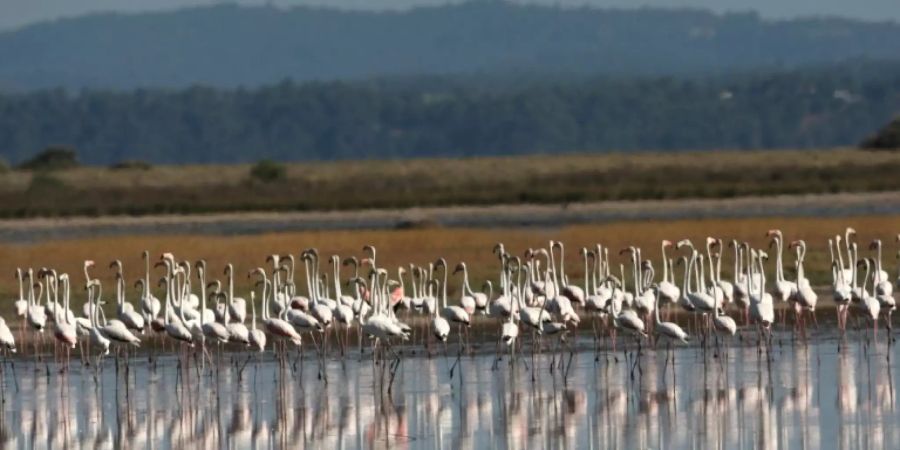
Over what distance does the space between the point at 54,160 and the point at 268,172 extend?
20382 mm

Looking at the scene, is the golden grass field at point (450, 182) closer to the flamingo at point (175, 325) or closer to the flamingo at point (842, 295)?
the flamingo at point (842, 295)

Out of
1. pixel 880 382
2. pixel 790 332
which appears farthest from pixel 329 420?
pixel 790 332

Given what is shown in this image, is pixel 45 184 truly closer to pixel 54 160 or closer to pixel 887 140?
pixel 54 160

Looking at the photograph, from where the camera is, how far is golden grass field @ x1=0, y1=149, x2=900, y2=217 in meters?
58.2

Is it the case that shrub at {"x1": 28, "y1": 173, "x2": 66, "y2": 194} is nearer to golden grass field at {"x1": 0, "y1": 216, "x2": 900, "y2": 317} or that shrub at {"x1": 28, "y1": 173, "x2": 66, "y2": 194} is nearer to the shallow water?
golden grass field at {"x1": 0, "y1": 216, "x2": 900, "y2": 317}

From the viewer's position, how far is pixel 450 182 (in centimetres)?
7025

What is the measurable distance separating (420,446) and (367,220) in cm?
3659

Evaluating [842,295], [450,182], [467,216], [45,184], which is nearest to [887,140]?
[450,182]

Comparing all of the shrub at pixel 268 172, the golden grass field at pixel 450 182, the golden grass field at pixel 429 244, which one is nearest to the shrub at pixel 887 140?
the golden grass field at pixel 450 182

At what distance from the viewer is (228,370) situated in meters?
23.6

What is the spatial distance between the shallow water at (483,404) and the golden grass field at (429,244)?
33.3 ft

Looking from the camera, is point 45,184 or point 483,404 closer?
point 483,404

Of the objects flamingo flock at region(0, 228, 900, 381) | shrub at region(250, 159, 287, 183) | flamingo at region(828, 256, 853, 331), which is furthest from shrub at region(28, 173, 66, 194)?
flamingo at region(828, 256, 853, 331)

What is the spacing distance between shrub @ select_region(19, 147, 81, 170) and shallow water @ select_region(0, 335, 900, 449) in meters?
67.2
